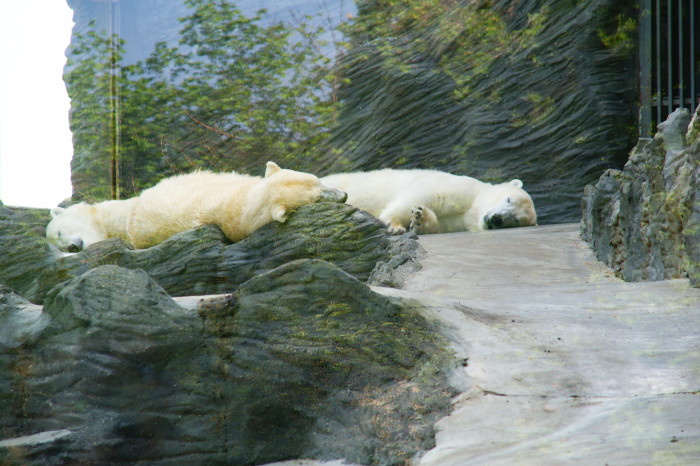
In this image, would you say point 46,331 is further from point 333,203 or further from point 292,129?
point 292,129

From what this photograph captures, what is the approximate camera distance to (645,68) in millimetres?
6574

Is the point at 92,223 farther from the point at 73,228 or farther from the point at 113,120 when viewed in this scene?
the point at 73,228

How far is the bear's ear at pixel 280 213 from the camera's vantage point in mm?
4254

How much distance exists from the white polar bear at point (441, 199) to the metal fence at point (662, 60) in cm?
148

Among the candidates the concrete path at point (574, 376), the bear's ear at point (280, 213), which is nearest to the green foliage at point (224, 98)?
the bear's ear at point (280, 213)

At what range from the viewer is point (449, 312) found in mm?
2131

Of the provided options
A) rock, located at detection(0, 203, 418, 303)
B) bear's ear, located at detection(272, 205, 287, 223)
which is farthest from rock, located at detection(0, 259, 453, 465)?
bear's ear, located at detection(272, 205, 287, 223)

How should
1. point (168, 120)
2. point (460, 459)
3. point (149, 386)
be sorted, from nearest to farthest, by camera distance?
point (460, 459)
point (149, 386)
point (168, 120)

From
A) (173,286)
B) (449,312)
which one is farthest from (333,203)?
(449,312)

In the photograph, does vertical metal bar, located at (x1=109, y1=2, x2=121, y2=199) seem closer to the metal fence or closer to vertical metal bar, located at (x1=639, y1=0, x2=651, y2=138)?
the metal fence

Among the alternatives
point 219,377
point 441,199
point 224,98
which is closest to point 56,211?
point 219,377

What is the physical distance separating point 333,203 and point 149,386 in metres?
2.69

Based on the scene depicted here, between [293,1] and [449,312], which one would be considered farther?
[293,1]

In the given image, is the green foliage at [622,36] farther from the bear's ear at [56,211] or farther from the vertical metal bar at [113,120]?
the bear's ear at [56,211]
